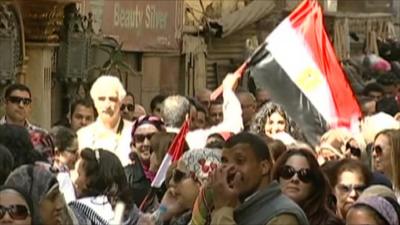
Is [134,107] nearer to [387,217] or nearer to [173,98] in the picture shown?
[173,98]

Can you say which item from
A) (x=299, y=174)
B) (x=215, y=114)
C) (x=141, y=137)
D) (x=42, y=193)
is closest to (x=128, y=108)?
(x=215, y=114)

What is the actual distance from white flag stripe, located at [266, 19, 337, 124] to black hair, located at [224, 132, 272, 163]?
18.1 feet

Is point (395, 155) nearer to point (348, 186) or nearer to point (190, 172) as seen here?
point (348, 186)

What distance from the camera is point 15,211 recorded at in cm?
695

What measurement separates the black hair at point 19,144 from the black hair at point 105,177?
296mm

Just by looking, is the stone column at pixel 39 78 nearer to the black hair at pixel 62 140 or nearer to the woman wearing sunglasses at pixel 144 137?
the woman wearing sunglasses at pixel 144 137

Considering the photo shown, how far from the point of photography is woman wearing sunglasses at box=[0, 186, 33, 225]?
694cm

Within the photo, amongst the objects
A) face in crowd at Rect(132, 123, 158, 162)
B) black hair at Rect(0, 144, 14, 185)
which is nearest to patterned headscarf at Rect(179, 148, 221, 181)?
black hair at Rect(0, 144, 14, 185)

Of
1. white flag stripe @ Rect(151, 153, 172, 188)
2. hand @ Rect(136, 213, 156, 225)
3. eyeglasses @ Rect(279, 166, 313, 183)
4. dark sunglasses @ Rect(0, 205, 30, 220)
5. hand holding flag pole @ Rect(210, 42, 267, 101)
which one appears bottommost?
hand @ Rect(136, 213, 156, 225)

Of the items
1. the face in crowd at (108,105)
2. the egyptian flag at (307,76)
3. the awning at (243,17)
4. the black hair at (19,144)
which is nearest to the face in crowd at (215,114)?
the egyptian flag at (307,76)

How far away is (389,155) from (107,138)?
2.77 meters

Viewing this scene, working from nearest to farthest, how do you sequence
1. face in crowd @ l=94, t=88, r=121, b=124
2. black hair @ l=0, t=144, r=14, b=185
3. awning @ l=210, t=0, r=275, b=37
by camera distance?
1. black hair @ l=0, t=144, r=14, b=185
2. face in crowd @ l=94, t=88, r=121, b=124
3. awning @ l=210, t=0, r=275, b=37

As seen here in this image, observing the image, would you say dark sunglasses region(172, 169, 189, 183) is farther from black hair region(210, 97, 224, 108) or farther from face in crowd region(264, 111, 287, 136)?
black hair region(210, 97, 224, 108)

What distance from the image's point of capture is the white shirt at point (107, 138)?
1127cm
